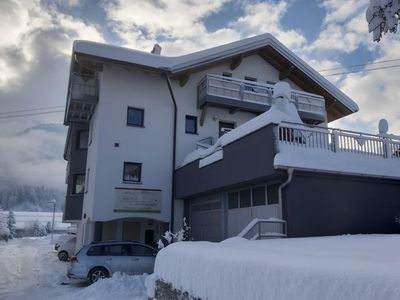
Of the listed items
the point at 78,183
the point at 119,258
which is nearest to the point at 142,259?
the point at 119,258

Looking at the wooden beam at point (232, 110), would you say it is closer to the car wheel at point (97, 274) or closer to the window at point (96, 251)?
the window at point (96, 251)

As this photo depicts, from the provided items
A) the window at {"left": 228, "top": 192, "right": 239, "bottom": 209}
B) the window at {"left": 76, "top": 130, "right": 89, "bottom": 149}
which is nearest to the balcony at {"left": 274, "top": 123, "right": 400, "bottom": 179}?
the window at {"left": 228, "top": 192, "right": 239, "bottom": 209}

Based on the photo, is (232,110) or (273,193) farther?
(232,110)

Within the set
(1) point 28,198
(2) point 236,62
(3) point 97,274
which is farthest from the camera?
(1) point 28,198

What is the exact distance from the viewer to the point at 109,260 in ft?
49.6

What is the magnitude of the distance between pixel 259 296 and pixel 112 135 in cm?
1679

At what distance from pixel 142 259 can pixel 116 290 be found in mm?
3029

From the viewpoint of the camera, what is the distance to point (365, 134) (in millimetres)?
14461

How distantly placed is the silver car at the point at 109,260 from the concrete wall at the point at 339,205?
6263 mm

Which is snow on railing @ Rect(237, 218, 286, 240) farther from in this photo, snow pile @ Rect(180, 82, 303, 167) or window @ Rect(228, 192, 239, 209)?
window @ Rect(228, 192, 239, 209)

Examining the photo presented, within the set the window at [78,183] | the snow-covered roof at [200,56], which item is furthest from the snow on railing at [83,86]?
the window at [78,183]

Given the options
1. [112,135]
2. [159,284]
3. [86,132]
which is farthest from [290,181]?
[86,132]

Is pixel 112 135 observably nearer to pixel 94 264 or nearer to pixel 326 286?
pixel 94 264

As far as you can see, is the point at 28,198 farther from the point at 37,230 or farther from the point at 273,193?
the point at 273,193
